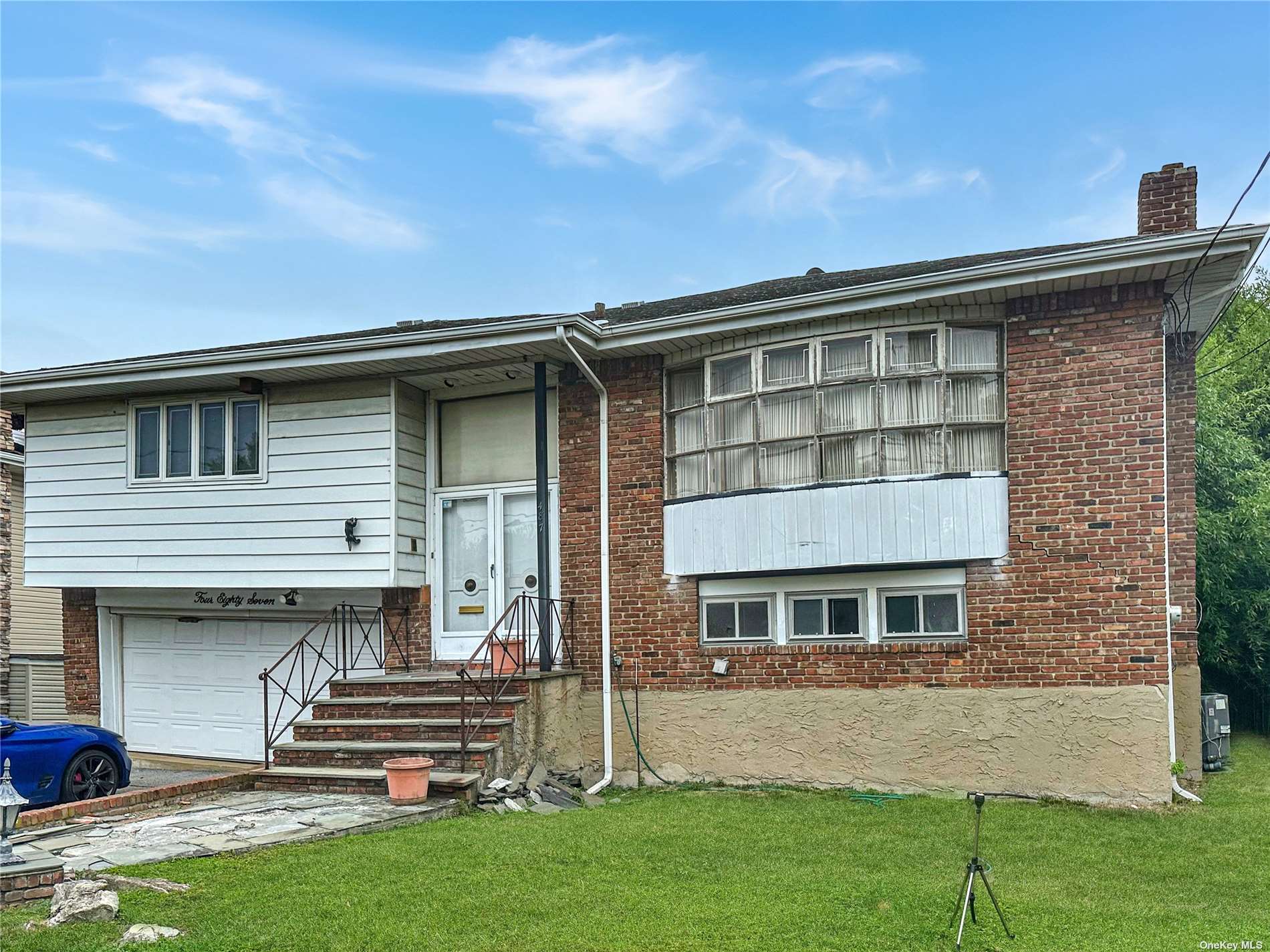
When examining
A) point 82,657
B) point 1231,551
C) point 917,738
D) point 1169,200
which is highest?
point 1169,200

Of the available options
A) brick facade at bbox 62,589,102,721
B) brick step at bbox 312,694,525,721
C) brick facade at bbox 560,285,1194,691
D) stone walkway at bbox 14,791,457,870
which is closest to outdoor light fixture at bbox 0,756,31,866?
stone walkway at bbox 14,791,457,870

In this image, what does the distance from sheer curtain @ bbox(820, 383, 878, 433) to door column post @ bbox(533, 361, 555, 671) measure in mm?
2895

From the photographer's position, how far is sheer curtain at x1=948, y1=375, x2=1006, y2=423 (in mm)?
9859

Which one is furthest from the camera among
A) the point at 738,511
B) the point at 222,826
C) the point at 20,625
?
the point at 20,625

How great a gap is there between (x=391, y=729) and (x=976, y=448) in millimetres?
6021

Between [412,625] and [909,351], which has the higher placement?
[909,351]

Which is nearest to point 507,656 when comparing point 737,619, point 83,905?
point 737,619

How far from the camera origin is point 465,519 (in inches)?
492

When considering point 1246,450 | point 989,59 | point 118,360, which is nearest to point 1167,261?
point 989,59

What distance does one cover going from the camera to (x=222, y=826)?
7.89 metres

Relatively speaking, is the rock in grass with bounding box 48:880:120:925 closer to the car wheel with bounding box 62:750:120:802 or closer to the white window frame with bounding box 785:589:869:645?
the car wheel with bounding box 62:750:120:802

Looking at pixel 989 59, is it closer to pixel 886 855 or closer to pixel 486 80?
pixel 486 80

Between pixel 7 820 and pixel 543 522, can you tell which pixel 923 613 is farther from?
pixel 7 820

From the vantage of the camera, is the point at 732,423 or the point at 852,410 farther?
the point at 732,423
